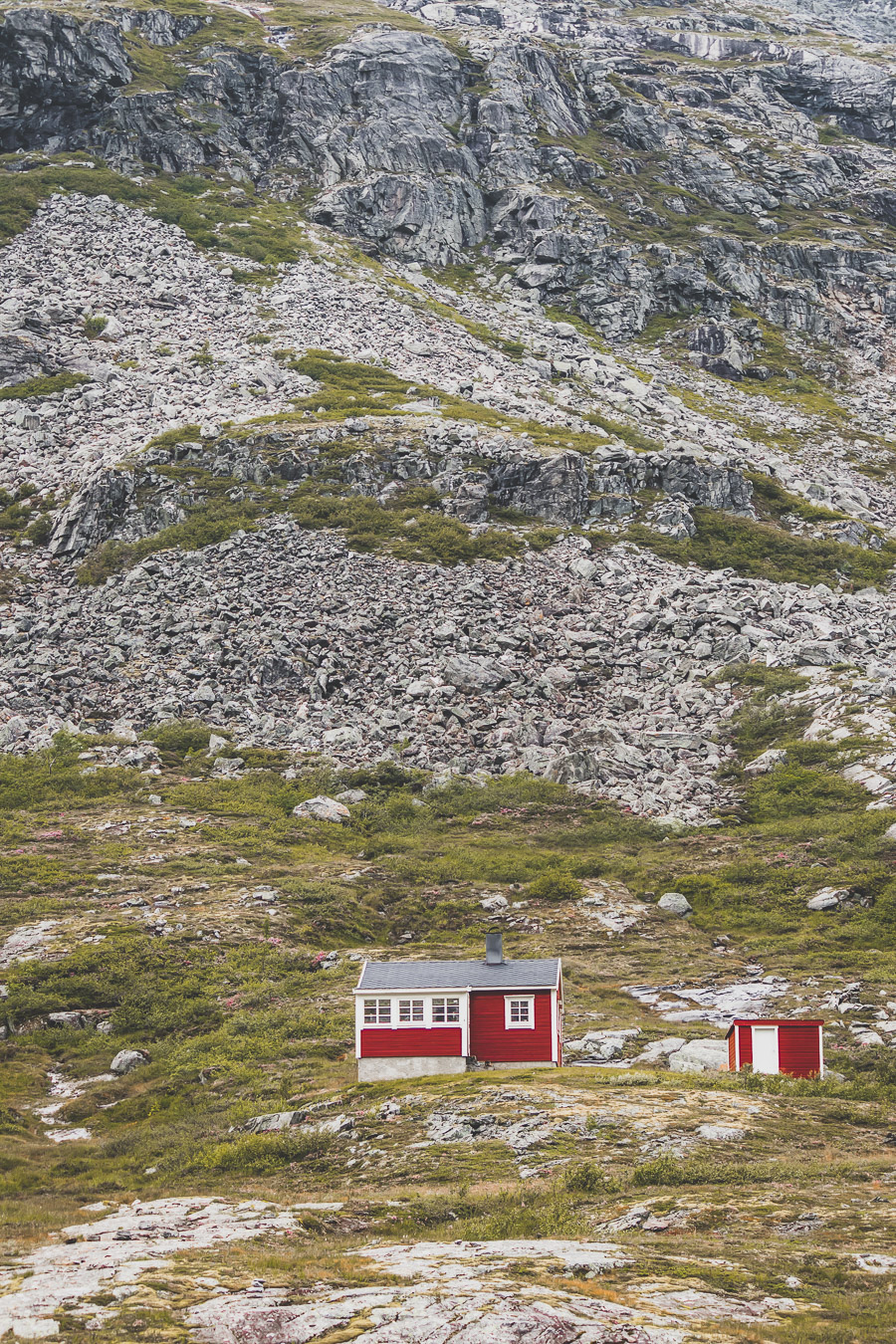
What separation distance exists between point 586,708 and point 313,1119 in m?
38.4

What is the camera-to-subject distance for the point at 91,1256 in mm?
19469

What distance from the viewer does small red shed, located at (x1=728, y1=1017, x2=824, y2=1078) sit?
33.8 meters

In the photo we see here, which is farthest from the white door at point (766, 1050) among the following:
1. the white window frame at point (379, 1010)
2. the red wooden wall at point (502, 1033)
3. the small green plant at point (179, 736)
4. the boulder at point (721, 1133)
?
the small green plant at point (179, 736)

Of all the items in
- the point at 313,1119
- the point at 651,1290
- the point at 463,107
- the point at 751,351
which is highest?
the point at 463,107

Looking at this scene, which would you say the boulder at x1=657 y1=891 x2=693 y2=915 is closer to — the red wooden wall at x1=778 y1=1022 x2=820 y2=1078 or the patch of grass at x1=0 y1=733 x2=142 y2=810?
the red wooden wall at x1=778 y1=1022 x2=820 y2=1078

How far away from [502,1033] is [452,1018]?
1.79 metres

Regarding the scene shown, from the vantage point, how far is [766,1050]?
34.1 metres

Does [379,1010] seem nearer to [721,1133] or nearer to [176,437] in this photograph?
[721,1133]

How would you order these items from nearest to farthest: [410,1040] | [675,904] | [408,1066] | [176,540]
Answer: [408,1066]
[410,1040]
[675,904]
[176,540]

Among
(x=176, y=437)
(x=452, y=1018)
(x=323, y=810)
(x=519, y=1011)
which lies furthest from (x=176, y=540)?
(x=519, y=1011)

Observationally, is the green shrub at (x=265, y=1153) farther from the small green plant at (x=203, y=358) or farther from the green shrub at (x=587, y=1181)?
the small green plant at (x=203, y=358)

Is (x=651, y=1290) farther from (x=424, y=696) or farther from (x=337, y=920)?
(x=424, y=696)

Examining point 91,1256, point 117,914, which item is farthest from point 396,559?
point 91,1256

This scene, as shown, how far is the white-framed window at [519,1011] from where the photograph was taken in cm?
3569
